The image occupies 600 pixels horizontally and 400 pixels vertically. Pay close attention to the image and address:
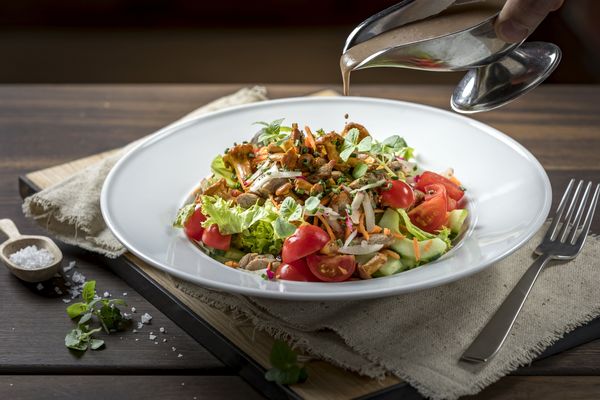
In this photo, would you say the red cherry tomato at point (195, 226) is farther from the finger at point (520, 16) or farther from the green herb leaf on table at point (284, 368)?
the finger at point (520, 16)

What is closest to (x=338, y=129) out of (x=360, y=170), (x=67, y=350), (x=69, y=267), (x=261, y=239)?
(x=360, y=170)

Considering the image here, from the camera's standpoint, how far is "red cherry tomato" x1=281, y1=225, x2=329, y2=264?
195cm

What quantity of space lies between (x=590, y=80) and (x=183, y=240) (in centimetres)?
392

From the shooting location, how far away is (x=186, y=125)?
106 inches

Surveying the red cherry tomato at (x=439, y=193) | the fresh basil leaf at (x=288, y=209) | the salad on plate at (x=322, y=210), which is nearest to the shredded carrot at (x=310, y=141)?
the salad on plate at (x=322, y=210)

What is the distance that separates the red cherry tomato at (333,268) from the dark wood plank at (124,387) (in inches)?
13.4

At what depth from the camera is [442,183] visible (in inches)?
93.3

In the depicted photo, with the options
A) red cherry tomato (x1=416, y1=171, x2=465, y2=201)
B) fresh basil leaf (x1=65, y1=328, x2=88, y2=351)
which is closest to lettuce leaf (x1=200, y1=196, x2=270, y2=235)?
fresh basil leaf (x1=65, y1=328, x2=88, y2=351)

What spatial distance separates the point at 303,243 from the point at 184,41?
150 inches

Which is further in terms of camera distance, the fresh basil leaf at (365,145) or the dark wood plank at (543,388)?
the fresh basil leaf at (365,145)

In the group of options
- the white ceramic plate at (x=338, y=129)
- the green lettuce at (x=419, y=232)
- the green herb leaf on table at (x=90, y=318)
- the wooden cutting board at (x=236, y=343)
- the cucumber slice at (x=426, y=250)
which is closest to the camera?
the wooden cutting board at (x=236, y=343)

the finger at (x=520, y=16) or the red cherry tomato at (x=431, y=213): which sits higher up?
the finger at (x=520, y=16)

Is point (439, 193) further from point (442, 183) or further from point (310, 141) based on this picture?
point (310, 141)

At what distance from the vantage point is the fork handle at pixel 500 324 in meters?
1.79
